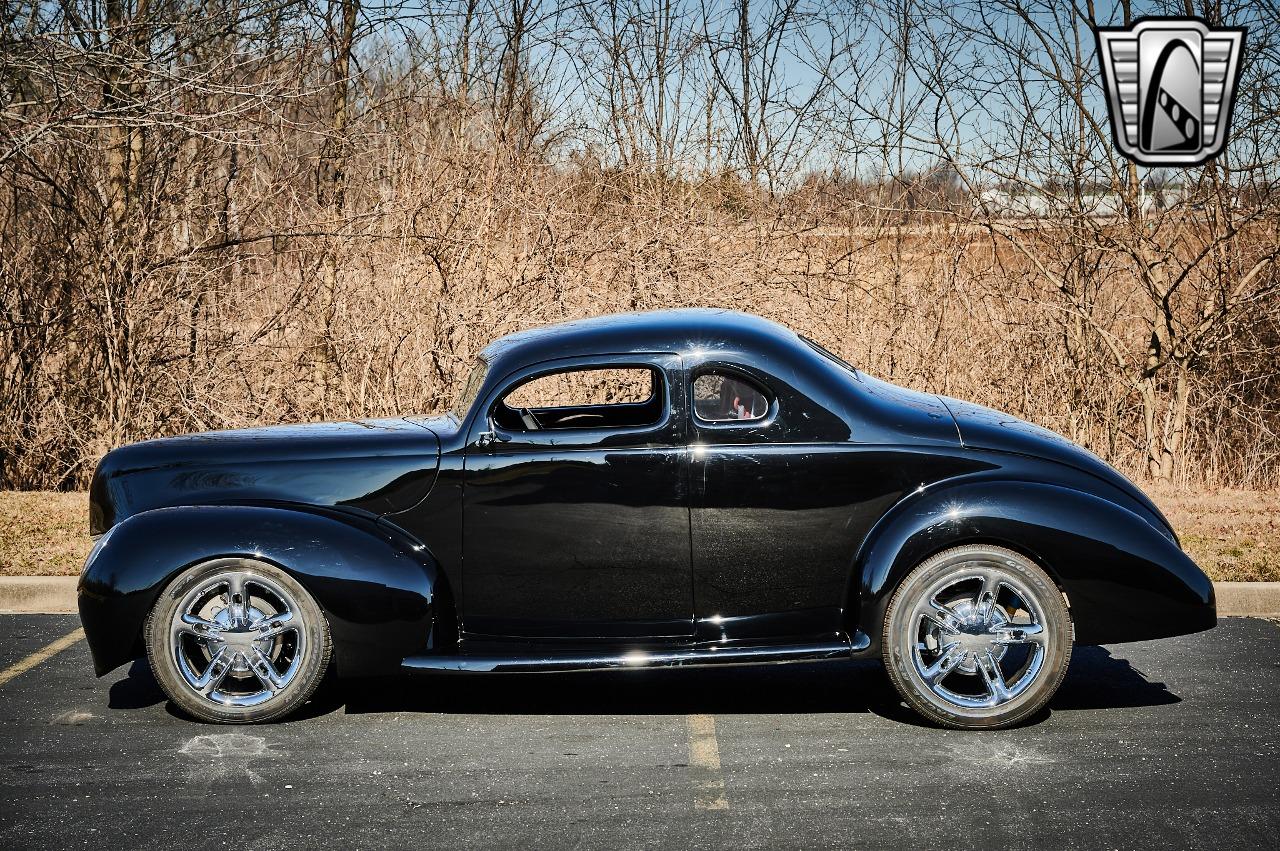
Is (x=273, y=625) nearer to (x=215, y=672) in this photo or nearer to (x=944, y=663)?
(x=215, y=672)

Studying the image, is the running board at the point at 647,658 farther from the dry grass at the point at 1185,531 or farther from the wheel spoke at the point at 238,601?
the dry grass at the point at 1185,531

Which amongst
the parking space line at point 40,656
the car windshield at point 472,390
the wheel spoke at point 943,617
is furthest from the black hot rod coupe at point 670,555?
the parking space line at point 40,656

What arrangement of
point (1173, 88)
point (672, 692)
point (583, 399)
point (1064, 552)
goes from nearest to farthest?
point (1064, 552), point (672, 692), point (583, 399), point (1173, 88)

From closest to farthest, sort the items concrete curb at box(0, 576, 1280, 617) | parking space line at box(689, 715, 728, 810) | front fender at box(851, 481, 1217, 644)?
1. parking space line at box(689, 715, 728, 810)
2. front fender at box(851, 481, 1217, 644)
3. concrete curb at box(0, 576, 1280, 617)

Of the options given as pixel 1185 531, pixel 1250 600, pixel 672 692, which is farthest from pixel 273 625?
pixel 1185 531

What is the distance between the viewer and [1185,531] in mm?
8586

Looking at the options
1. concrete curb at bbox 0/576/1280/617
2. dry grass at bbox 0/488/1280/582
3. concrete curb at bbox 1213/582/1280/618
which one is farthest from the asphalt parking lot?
dry grass at bbox 0/488/1280/582

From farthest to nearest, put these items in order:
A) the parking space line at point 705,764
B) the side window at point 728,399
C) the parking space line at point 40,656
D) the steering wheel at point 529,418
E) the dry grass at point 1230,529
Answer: the dry grass at point 1230,529 < the parking space line at point 40,656 < the steering wheel at point 529,418 < the side window at point 728,399 < the parking space line at point 705,764

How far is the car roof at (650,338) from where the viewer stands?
17.4 ft

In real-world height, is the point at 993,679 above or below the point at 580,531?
below

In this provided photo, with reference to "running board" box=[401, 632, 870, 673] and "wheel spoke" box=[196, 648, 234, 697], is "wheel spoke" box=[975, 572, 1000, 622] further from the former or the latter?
"wheel spoke" box=[196, 648, 234, 697]

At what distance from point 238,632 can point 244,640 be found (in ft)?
0.13

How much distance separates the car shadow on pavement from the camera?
5.50 m

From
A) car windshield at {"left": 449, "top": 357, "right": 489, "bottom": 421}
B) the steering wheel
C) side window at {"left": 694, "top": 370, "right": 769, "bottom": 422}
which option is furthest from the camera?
the steering wheel
